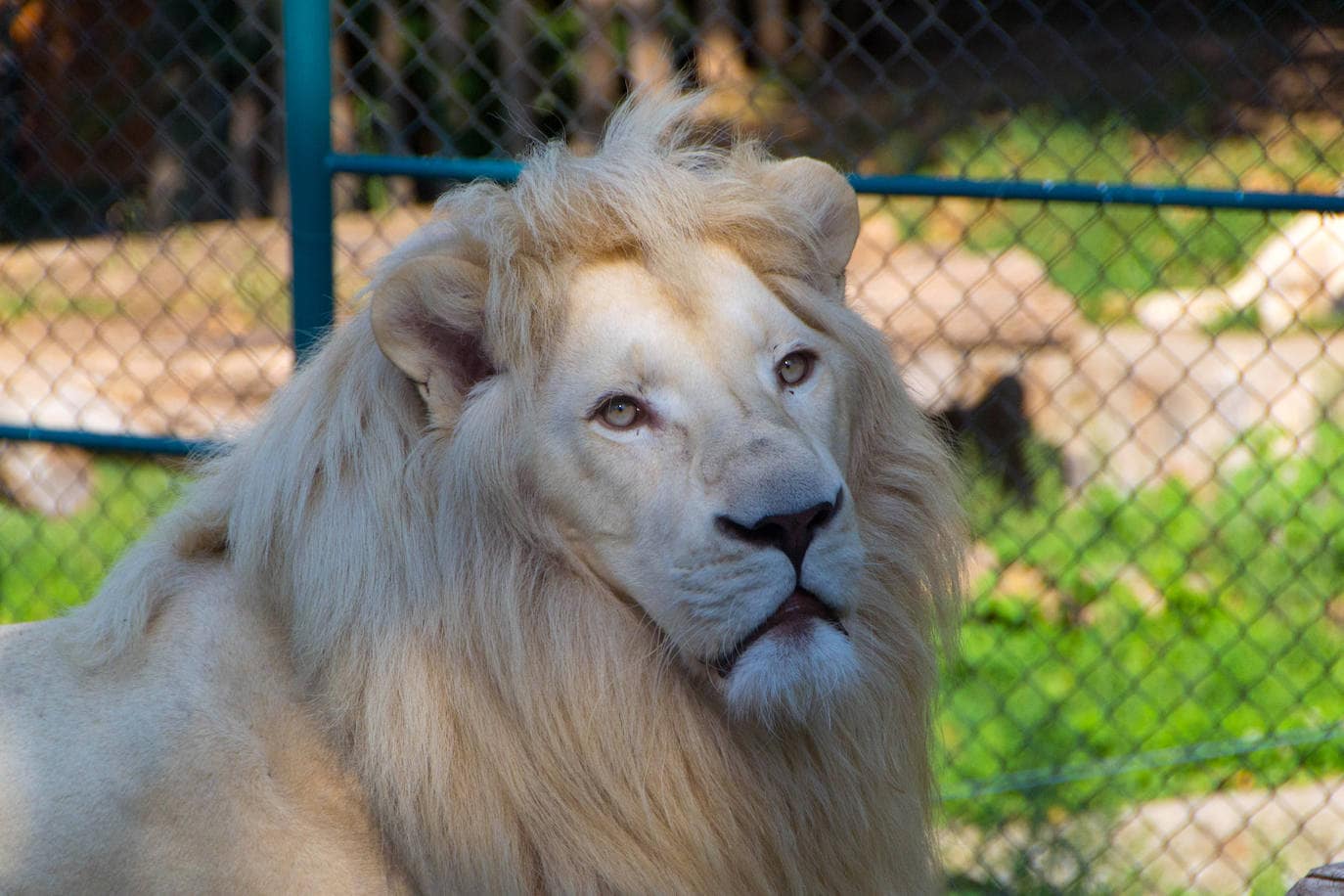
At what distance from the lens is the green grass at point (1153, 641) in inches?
165

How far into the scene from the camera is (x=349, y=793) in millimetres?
2018

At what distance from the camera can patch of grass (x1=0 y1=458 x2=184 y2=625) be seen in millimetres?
5059

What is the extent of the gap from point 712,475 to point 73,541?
4.64 metres

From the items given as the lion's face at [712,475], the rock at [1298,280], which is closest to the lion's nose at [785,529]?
the lion's face at [712,475]

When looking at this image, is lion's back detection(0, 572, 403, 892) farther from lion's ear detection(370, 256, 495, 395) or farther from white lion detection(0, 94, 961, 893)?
lion's ear detection(370, 256, 495, 395)

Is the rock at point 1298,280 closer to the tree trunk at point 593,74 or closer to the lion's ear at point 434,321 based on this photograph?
the tree trunk at point 593,74

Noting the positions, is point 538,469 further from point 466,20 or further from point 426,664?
point 466,20

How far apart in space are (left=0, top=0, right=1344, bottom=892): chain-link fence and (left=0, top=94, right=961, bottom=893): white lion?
0.68 meters

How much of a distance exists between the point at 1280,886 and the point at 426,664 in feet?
9.10

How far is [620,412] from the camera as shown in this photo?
1.93 m

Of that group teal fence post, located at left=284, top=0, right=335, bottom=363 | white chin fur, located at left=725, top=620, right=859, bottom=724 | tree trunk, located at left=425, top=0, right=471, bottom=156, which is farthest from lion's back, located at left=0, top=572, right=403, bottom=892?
tree trunk, located at left=425, top=0, right=471, bottom=156

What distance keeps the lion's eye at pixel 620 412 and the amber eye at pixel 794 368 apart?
8.8 inches

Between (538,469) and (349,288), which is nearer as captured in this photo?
(538,469)

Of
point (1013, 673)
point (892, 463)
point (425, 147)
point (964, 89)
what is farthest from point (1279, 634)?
point (425, 147)
